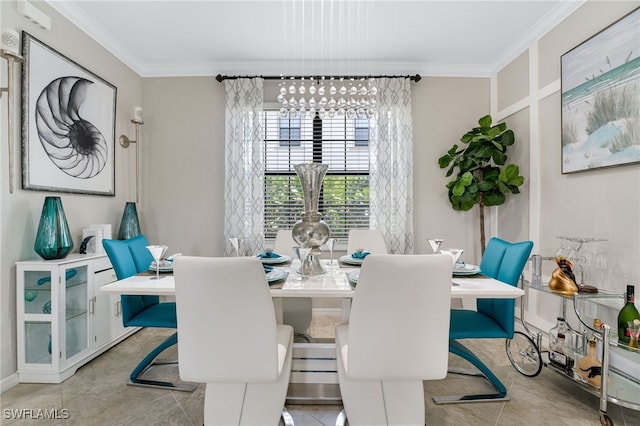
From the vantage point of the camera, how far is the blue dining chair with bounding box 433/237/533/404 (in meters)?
1.73

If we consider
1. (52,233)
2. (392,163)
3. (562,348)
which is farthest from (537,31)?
(52,233)

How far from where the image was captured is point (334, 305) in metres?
3.42

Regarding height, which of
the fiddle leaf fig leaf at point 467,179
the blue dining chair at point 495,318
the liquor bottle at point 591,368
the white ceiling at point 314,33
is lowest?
the liquor bottle at point 591,368

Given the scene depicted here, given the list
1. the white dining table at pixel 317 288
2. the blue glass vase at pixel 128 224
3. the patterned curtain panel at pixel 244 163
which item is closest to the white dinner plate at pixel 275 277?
the white dining table at pixel 317 288

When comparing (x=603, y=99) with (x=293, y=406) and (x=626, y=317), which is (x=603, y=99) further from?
(x=293, y=406)

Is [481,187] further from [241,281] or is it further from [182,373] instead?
[182,373]

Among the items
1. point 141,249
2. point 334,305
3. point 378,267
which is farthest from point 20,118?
point 334,305

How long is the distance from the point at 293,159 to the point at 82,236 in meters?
2.08

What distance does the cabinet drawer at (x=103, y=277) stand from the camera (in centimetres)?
229

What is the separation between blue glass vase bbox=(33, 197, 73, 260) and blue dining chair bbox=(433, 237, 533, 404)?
255 cm

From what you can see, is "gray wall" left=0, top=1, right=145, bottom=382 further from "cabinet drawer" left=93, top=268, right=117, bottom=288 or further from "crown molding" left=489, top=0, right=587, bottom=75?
"crown molding" left=489, top=0, right=587, bottom=75

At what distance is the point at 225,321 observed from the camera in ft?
3.96

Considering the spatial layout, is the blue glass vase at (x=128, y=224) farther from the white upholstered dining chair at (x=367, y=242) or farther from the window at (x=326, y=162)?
the white upholstered dining chair at (x=367, y=242)

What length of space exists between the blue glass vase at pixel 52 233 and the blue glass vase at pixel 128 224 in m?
0.75
